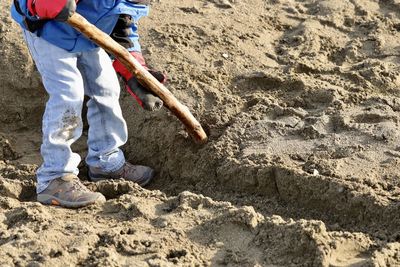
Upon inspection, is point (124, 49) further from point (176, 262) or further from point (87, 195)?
point (176, 262)

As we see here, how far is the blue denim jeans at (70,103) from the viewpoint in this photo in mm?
3848

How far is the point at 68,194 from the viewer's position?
387cm

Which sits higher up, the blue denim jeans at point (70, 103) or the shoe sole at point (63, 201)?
the blue denim jeans at point (70, 103)

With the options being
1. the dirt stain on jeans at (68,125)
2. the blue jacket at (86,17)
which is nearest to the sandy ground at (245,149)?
the dirt stain on jeans at (68,125)

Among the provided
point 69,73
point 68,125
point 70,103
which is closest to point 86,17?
point 69,73

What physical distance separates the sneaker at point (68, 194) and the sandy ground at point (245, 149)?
8 cm

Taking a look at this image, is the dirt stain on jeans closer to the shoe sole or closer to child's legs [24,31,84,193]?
child's legs [24,31,84,193]

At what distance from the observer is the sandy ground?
3203 millimetres

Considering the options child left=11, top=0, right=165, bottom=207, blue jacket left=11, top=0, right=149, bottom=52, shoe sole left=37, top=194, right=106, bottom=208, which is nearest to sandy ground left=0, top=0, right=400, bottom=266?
shoe sole left=37, top=194, right=106, bottom=208

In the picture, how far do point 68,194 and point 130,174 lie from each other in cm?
52

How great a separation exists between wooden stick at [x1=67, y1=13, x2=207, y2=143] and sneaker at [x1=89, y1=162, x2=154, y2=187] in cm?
34

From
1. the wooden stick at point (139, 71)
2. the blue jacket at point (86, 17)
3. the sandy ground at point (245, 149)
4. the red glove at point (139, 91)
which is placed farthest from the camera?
the red glove at point (139, 91)

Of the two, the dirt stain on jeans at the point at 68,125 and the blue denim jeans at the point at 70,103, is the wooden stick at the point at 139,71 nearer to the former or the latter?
the blue denim jeans at the point at 70,103

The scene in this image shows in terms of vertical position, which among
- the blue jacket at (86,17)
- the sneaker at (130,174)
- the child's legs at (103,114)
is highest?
the blue jacket at (86,17)
